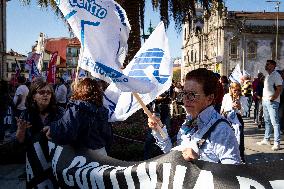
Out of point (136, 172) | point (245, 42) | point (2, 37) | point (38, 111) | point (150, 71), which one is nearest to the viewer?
point (136, 172)

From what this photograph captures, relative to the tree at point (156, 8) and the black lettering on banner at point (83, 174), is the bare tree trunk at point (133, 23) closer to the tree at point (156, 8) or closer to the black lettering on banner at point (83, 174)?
the tree at point (156, 8)

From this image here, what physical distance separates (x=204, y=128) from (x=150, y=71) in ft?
5.29

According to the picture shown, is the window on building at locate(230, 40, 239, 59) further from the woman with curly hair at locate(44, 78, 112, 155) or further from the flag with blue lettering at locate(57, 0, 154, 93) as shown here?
the woman with curly hair at locate(44, 78, 112, 155)

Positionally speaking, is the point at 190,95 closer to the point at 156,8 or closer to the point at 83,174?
the point at 83,174

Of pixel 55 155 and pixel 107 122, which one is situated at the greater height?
pixel 107 122

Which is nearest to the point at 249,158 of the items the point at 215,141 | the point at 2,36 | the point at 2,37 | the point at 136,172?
the point at 136,172

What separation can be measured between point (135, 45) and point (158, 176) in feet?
25.4

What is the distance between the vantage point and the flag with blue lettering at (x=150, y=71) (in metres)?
4.16

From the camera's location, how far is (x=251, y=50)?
63000mm

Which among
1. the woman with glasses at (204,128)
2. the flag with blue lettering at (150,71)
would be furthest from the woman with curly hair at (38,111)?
the woman with glasses at (204,128)

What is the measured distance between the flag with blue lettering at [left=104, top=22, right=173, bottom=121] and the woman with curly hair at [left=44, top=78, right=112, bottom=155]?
22.8 inches

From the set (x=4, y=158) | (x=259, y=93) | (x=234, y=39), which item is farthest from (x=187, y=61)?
(x=4, y=158)

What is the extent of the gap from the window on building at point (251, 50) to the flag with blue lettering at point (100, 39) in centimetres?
6127

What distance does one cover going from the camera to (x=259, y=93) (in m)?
13.3
